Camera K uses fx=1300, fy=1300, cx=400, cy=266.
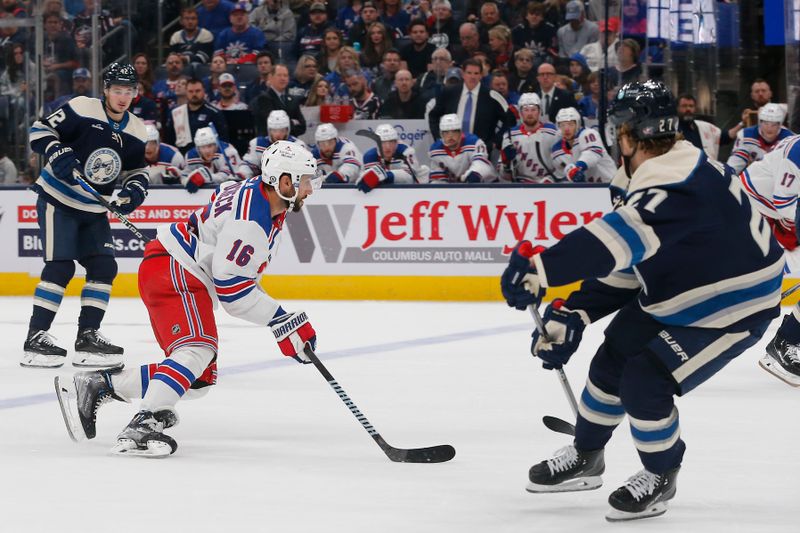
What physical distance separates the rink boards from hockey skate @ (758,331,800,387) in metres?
3.61

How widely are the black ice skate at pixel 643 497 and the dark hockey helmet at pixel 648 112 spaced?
2.58ft

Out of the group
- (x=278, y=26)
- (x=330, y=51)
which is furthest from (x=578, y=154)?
(x=278, y=26)

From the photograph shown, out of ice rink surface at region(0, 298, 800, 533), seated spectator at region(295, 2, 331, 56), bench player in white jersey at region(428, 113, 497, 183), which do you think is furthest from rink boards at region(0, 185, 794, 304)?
ice rink surface at region(0, 298, 800, 533)

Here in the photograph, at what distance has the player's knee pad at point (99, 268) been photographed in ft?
19.8

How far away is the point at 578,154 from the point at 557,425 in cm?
550

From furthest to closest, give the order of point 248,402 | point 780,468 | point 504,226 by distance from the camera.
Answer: point 504,226
point 248,402
point 780,468

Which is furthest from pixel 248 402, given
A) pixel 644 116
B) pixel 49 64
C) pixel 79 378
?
pixel 49 64

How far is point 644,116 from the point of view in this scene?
293cm

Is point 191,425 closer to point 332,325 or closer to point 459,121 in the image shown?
point 332,325

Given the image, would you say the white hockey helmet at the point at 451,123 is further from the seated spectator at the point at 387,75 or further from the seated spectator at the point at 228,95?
the seated spectator at the point at 228,95

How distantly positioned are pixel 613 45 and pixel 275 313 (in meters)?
6.15

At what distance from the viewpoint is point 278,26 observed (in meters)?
11.3

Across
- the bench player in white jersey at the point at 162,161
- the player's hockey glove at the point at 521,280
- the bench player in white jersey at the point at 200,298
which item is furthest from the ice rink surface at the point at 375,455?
the bench player in white jersey at the point at 162,161

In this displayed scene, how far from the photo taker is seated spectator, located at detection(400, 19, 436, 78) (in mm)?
10375
